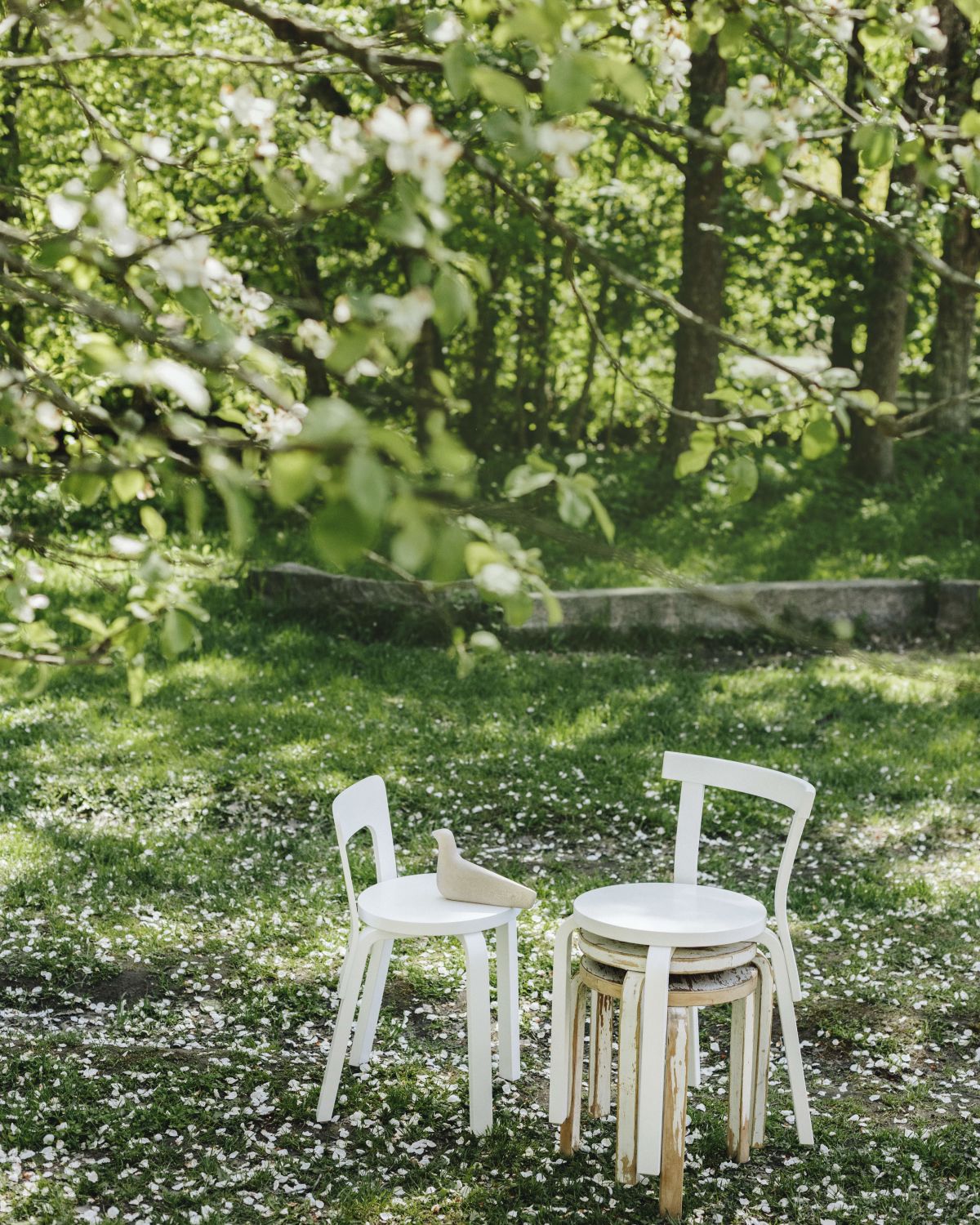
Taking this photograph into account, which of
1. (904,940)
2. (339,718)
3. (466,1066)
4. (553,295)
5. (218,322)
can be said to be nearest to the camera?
(218,322)

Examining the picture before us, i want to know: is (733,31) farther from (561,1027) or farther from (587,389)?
(587,389)

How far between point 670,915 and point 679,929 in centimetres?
14

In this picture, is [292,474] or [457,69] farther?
[457,69]

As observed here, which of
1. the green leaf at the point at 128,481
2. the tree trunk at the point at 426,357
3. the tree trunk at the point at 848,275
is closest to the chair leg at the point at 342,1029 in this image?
the green leaf at the point at 128,481

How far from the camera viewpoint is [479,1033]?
3.87 m

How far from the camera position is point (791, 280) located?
15.1m

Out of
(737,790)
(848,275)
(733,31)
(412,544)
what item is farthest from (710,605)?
(412,544)

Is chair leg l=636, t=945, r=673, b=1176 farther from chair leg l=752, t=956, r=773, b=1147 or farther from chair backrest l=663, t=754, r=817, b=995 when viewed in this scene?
chair backrest l=663, t=754, r=817, b=995

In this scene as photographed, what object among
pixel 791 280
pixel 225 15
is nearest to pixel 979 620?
pixel 791 280

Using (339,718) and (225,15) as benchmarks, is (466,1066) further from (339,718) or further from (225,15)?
(225,15)

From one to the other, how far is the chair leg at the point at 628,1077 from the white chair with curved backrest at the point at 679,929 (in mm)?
62

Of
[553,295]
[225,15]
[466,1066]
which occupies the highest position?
[225,15]

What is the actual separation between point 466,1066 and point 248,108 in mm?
3269

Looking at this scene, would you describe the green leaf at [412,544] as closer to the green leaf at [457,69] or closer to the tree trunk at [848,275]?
the green leaf at [457,69]
